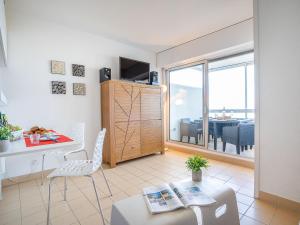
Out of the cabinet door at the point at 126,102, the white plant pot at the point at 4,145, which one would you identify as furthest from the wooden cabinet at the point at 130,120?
the white plant pot at the point at 4,145

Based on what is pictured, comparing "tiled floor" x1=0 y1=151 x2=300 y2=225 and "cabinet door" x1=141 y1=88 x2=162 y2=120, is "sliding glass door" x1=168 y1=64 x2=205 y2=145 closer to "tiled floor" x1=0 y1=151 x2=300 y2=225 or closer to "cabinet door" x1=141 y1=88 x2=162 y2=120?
"cabinet door" x1=141 y1=88 x2=162 y2=120

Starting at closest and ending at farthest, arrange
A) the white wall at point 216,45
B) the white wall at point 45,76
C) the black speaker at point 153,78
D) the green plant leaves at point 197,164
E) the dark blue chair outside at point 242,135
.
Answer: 1. the green plant leaves at point 197,164
2. the white wall at point 45,76
3. the white wall at point 216,45
4. the dark blue chair outside at point 242,135
5. the black speaker at point 153,78

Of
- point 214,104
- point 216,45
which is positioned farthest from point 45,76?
point 214,104

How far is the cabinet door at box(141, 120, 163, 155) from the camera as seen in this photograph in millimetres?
3626

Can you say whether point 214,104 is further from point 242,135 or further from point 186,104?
point 242,135

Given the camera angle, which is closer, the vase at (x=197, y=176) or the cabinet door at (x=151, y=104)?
the vase at (x=197, y=176)

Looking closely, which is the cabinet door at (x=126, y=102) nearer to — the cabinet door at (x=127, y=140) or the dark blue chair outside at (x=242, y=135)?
the cabinet door at (x=127, y=140)

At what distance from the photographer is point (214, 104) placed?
4.11 m

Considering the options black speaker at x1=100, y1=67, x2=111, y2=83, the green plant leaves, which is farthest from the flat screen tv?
the green plant leaves

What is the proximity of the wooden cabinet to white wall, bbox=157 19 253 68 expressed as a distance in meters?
0.94

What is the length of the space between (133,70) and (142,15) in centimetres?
128

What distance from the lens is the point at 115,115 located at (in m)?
3.16

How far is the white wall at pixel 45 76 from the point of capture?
251 centimetres

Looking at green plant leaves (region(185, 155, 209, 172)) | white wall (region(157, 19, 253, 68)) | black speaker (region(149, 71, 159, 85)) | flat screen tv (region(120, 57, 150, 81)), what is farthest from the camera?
black speaker (region(149, 71, 159, 85))
